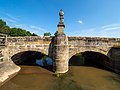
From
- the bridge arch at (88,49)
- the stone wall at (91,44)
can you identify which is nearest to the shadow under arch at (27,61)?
the bridge arch at (88,49)

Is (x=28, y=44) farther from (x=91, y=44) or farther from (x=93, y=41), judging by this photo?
(x=93, y=41)

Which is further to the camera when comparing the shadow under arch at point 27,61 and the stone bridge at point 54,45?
the shadow under arch at point 27,61

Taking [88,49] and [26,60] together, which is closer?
[88,49]

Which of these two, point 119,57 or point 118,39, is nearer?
point 119,57

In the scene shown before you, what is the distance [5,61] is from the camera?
570 inches

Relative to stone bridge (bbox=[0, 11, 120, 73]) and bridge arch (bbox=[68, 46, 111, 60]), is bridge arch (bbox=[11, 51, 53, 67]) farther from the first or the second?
bridge arch (bbox=[68, 46, 111, 60])

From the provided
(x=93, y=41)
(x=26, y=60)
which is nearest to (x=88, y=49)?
(x=93, y=41)

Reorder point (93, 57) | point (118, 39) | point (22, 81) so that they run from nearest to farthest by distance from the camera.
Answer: point (22, 81)
point (118, 39)
point (93, 57)

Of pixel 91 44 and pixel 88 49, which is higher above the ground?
pixel 91 44

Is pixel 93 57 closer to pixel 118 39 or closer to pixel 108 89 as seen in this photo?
pixel 118 39

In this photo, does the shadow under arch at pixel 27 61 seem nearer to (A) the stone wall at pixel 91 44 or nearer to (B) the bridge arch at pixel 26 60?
(B) the bridge arch at pixel 26 60

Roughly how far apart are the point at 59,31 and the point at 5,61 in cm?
791

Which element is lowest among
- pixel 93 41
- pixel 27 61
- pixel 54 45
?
pixel 27 61

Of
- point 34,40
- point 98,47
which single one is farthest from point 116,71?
point 34,40
